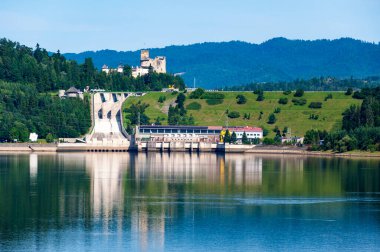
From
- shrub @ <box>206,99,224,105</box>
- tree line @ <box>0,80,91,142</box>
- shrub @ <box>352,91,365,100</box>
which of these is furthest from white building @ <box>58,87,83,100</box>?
shrub @ <box>352,91,365,100</box>

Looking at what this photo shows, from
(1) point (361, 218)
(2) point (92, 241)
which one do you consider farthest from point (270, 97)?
(2) point (92, 241)

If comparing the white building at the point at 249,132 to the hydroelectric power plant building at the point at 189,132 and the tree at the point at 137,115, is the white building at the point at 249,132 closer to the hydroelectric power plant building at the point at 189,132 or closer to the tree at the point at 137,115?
the hydroelectric power plant building at the point at 189,132

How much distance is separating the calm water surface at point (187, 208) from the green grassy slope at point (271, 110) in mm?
34188

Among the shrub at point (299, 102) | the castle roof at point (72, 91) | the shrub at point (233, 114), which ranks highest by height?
the castle roof at point (72, 91)

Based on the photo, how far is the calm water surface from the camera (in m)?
34.9

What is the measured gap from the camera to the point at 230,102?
11131cm

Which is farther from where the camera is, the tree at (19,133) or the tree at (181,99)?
the tree at (181,99)

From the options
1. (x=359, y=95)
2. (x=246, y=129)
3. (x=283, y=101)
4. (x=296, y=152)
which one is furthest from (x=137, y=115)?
(x=359, y=95)

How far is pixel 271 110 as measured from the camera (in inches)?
4213

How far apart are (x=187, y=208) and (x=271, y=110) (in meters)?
Result: 64.7

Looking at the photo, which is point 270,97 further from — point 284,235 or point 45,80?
point 284,235

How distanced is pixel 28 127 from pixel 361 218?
198 ft

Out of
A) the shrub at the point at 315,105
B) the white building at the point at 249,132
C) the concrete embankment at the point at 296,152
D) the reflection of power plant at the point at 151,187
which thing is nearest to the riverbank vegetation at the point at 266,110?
the shrub at the point at 315,105

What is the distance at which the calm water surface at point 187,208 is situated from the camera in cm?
3491
